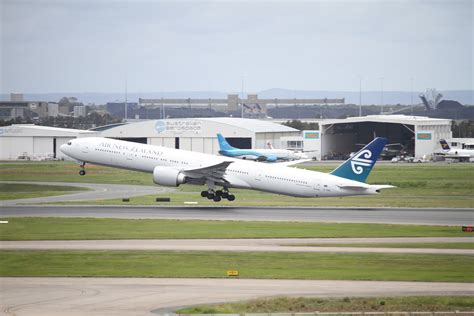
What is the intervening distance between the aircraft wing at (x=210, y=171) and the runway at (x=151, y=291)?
31297 mm

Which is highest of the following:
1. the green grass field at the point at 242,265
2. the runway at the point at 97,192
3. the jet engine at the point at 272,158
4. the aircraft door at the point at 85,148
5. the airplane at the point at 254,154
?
the aircraft door at the point at 85,148

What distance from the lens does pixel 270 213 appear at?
63.1 meters

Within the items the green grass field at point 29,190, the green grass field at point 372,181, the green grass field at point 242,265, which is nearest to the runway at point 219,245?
the green grass field at point 242,265

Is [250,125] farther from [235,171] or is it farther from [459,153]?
→ [235,171]

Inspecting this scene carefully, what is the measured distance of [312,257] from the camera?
137 ft

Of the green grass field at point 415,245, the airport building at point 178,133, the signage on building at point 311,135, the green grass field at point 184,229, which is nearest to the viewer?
the green grass field at point 415,245

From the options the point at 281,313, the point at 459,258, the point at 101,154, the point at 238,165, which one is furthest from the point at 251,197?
the point at 281,313

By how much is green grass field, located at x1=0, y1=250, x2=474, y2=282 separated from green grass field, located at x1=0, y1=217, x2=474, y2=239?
675 centimetres

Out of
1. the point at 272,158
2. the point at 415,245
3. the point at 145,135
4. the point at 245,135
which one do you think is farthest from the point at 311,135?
the point at 415,245

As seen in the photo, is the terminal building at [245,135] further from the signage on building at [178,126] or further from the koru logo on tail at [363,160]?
the koru logo on tail at [363,160]

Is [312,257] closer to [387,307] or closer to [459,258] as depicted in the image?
[459,258]

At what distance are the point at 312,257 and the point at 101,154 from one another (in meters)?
33.9

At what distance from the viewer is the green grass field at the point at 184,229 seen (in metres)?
49.5

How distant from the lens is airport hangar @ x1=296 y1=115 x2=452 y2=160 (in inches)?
5837
